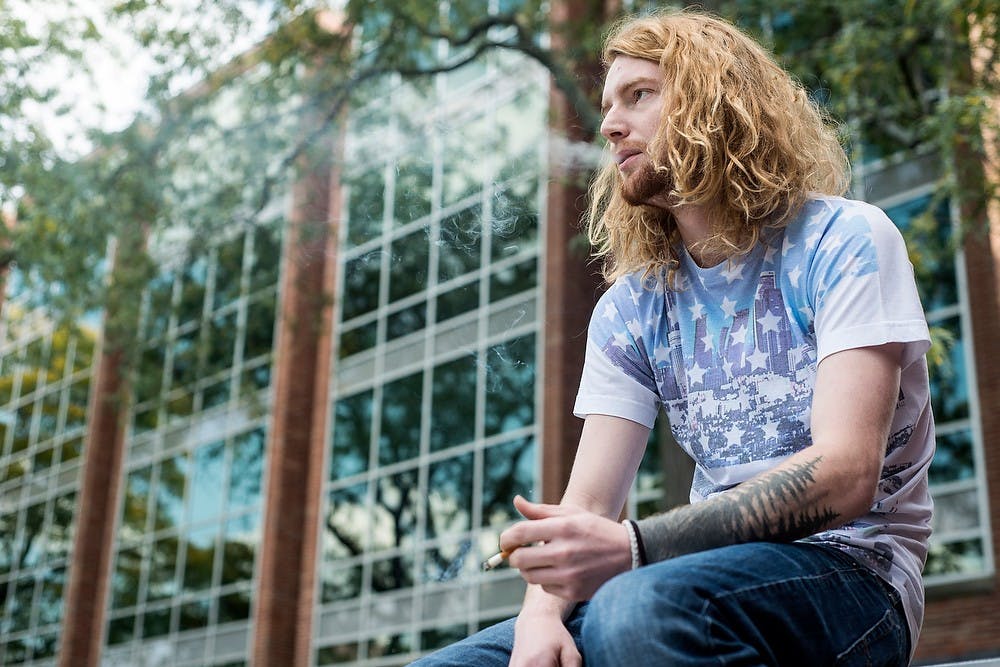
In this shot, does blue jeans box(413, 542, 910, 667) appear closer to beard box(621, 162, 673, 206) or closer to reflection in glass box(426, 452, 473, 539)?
beard box(621, 162, 673, 206)

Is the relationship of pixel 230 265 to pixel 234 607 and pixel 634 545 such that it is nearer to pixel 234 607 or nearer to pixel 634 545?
pixel 234 607

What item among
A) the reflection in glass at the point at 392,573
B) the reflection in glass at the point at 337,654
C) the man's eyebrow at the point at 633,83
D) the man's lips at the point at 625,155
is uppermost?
the reflection in glass at the point at 392,573

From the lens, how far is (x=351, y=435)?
20.3 metres

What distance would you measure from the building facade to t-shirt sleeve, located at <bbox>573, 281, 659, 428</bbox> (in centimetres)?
755

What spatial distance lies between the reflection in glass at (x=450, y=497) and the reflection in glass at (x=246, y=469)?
500cm

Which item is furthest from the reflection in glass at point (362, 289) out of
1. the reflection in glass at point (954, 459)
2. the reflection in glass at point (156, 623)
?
the reflection in glass at point (954, 459)

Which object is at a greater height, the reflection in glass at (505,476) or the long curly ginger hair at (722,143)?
the reflection in glass at (505,476)

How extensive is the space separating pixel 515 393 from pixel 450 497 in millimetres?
1865

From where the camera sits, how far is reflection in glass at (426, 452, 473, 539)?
17.3 meters

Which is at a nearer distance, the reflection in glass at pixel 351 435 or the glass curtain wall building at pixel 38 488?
the reflection in glass at pixel 351 435

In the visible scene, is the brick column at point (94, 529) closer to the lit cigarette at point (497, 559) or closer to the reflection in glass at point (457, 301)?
the reflection in glass at point (457, 301)

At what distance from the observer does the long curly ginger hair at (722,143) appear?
1.98 meters

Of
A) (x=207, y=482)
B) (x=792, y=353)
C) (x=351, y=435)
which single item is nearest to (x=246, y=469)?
(x=207, y=482)

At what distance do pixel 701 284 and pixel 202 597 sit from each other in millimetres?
20764
